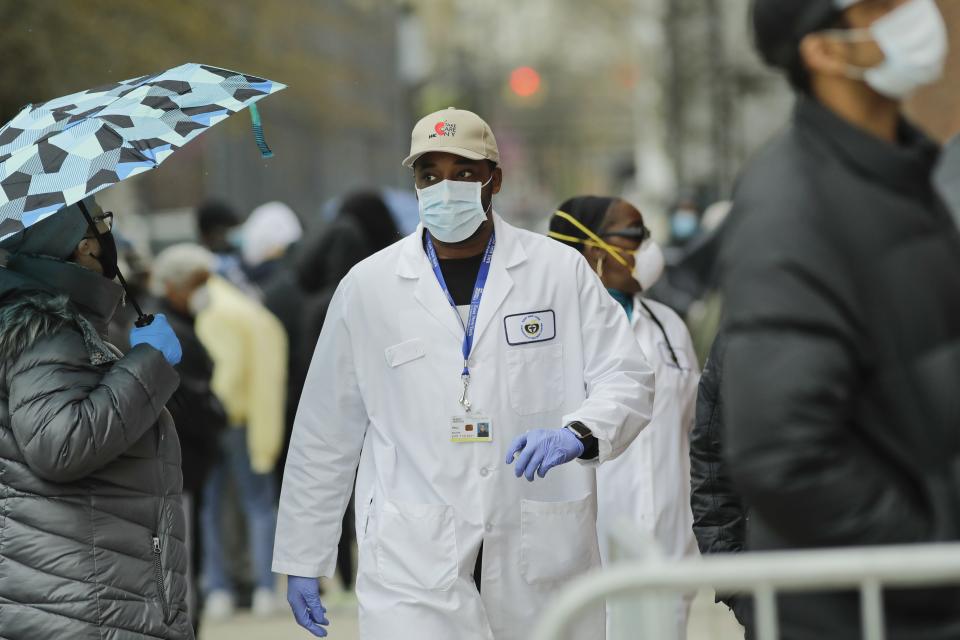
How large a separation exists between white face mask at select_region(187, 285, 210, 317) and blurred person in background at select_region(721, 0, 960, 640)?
629 centimetres

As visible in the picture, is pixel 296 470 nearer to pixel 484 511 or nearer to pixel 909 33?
pixel 484 511

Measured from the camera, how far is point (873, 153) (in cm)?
280

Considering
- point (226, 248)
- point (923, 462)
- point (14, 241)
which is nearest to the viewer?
point (923, 462)

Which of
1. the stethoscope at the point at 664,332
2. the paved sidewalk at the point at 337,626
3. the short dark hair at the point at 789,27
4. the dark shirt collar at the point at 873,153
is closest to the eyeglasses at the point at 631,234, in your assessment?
the stethoscope at the point at 664,332

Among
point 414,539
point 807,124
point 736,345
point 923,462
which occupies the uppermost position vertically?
point 807,124

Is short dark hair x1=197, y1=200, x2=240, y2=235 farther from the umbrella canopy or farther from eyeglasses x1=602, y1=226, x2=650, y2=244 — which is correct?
the umbrella canopy

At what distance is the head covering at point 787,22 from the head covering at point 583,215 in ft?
8.80

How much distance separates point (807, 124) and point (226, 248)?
8402 millimetres

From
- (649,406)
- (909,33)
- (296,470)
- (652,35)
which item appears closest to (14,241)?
(296,470)

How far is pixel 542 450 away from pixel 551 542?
40 centimetres

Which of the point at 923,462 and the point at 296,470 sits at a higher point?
the point at 923,462

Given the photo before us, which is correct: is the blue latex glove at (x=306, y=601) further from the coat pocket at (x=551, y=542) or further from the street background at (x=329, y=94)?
the street background at (x=329, y=94)

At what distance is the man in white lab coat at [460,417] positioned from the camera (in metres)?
4.48

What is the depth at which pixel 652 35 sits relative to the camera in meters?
37.6
